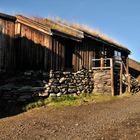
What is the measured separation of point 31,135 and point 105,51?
52.8ft

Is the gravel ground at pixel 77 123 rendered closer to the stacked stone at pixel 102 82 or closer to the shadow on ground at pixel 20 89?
the shadow on ground at pixel 20 89

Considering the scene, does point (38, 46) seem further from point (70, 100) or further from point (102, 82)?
point (102, 82)

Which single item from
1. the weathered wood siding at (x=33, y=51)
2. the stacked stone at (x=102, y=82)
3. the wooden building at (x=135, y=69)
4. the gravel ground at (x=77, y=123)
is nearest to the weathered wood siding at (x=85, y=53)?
the stacked stone at (x=102, y=82)

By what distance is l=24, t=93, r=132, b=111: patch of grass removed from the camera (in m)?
22.2

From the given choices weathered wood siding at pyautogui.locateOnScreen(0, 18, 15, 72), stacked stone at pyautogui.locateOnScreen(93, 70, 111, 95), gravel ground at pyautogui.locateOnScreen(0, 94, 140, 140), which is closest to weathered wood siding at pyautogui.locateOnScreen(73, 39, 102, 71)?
stacked stone at pyautogui.locateOnScreen(93, 70, 111, 95)

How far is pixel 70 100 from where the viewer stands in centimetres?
2369

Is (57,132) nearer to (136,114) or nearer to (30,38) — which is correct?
(136,114)

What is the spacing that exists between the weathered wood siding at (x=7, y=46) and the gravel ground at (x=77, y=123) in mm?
4191

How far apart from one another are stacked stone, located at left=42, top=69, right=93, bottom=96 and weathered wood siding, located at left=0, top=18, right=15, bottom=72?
2524 millimetres

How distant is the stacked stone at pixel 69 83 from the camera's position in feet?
79.7

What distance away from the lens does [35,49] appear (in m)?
25.2

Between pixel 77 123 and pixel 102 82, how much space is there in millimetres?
9570

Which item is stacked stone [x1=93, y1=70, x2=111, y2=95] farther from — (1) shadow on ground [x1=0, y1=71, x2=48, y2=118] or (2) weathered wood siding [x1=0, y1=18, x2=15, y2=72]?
(2) weathered wood siding [x1=0, y1=18, x2=15, y2=72]

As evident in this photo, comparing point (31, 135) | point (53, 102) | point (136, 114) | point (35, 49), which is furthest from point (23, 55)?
point (31, 135)
